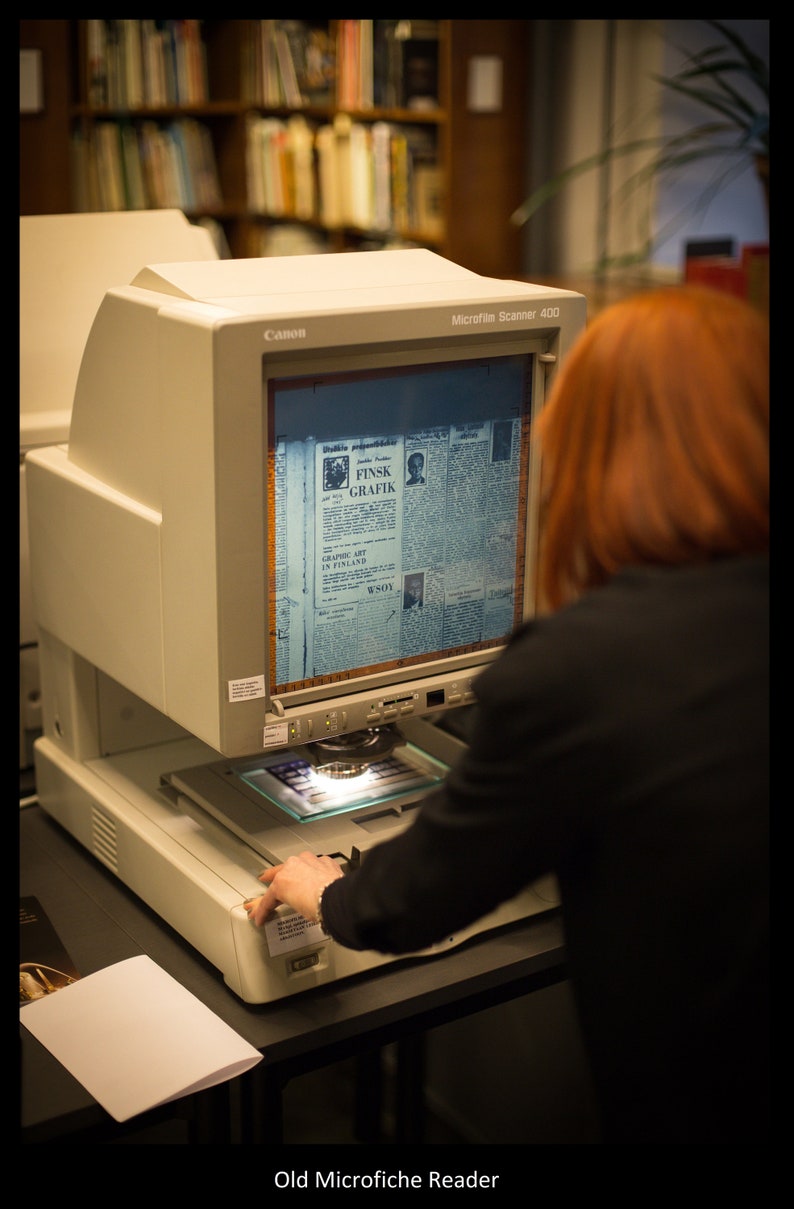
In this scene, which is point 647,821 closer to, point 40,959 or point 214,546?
point 214,546

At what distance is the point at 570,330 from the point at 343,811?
0.53 metres

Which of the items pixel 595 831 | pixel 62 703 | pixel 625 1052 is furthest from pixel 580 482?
pixel 62 703

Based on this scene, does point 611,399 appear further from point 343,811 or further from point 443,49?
point 443,49

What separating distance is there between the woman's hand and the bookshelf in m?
3.10

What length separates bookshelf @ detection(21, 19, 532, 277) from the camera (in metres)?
3.91

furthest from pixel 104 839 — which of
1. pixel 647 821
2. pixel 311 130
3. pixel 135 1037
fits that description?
pixel 311 130

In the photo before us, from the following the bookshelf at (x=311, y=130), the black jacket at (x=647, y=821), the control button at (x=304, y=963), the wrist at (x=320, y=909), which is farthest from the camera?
the bookshelf at (x=311, y=130)

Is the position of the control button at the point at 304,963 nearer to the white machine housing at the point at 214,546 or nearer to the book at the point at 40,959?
the white machine housing at the point at 214,546

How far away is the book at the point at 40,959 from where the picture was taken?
1222 millimetres

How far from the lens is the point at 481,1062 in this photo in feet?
6.78

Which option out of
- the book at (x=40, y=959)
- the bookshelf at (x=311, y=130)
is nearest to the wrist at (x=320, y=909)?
the book at (x=40, y=959)

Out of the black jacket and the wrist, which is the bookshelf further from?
the black jacket

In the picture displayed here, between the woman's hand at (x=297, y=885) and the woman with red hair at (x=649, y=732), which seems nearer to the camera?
the woman with red hair at (x=649, y=732)

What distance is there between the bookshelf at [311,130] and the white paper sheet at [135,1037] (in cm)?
314
